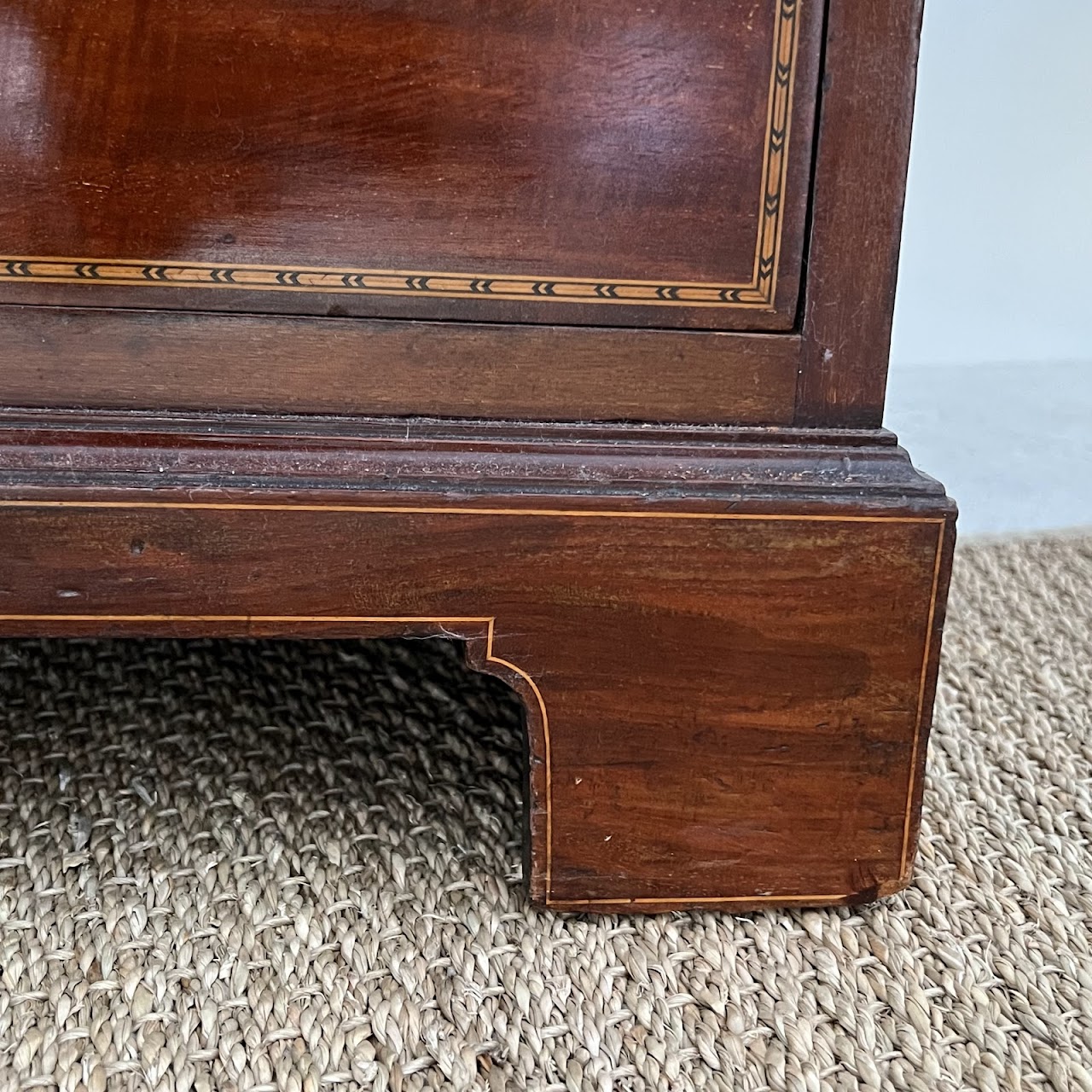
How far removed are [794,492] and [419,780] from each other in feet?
1.14

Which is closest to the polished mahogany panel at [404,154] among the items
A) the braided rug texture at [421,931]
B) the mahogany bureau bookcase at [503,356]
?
the mahogany bureau bookcase at [503,356]

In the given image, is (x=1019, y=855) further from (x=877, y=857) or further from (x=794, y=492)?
(x=794, y=492)

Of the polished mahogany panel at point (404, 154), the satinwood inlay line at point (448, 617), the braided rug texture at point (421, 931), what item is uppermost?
the polished mahogany panel at point (404, 154)

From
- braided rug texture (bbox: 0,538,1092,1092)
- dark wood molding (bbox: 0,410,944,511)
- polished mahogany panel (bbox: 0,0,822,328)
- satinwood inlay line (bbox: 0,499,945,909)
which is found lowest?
braided rug texture (bbox: 0,538,1092,1092)

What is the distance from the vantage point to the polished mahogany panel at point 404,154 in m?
0.58

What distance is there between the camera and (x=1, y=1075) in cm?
56

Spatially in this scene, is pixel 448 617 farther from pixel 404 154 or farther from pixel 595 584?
pixel 404 154

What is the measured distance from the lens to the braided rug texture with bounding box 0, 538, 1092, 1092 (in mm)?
582

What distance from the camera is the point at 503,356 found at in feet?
2.05

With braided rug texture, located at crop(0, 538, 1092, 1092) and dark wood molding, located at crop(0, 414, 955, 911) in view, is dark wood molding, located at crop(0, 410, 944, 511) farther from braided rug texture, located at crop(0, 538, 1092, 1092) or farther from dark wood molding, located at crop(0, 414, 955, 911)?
braided rug texture, located at crop(0, 538, 1092, 1092)

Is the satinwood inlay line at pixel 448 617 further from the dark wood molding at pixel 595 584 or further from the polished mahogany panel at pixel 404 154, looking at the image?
the polished mahogany panel at pixel 404 154

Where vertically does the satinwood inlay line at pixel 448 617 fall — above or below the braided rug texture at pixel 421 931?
above

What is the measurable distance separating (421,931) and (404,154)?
430 mm

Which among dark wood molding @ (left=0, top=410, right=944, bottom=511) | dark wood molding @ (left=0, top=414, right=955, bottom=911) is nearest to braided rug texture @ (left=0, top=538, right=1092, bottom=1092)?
dark wood molding @ (left=0, top=414, right=955, bottom=911)
